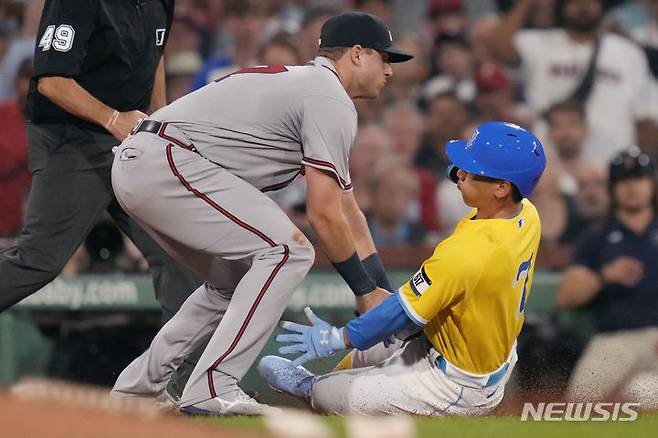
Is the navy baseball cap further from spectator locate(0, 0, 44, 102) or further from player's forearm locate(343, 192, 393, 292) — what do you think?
spectator locate(0, 0, 44, 102)

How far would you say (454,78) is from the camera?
9.85 meters

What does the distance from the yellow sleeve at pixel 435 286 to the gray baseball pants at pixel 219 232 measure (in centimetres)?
46

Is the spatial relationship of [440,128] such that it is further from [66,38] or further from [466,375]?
[466,375]

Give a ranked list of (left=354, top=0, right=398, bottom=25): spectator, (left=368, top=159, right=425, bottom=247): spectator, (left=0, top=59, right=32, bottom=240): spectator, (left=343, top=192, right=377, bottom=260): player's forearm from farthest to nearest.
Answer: (left=354, top=0, right=398, bottom=25): spectator
(left=368, top=159, right=425, bottom=247): spectator
(left=0, top=59, right=32, bottom=240): spectator
(left=343, top=192, right=377, bottom=260): player's forearm

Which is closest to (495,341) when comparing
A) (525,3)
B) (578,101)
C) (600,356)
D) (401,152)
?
(600,356)

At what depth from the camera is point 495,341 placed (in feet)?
15.7

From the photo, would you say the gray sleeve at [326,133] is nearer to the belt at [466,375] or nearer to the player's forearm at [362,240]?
the player's forearm at [362,240]

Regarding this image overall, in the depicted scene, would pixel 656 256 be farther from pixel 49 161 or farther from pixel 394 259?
pixel 49 161

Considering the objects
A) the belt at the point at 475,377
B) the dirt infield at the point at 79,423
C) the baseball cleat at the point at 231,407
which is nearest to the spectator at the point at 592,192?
the belt at the point at 475,377

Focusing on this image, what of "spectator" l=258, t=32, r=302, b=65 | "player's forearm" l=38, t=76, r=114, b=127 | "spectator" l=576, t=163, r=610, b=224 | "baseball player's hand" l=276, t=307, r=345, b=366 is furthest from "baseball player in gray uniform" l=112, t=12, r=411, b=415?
"spectator" l=576, t=163, r=610, b=224

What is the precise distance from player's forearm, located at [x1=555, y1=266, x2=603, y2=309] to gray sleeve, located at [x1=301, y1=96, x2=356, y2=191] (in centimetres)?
339

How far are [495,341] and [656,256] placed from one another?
318 cm

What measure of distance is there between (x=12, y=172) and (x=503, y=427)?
5393 millimetres

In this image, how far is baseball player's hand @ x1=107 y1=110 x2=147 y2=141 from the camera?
17.6ft
